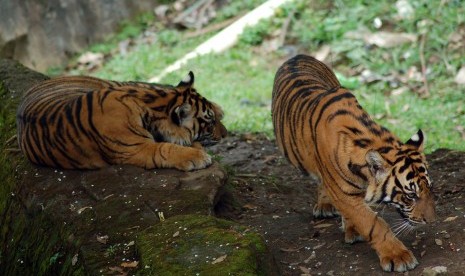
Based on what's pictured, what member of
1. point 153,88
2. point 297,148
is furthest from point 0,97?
point 297,148

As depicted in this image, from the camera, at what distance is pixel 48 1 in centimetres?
1144

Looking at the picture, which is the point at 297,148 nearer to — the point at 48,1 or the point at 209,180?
the point at 209,180

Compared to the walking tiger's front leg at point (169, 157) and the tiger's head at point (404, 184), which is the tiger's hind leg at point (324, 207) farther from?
the tiger's head at point (404, 184)

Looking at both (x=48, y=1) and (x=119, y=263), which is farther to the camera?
(x=48, y=1)

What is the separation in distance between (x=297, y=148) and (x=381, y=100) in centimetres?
383

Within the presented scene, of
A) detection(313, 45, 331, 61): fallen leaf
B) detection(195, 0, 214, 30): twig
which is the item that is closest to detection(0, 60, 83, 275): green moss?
detection(313, 45, 331, 61): fallen leaf

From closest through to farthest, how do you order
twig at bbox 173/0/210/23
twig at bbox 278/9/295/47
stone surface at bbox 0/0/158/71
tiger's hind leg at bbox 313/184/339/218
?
1. tiger's hind leg at bbox 313/184/339/218
2. twig at bbox 278/9/295/47
3. stone surface at bbox 0/0/158/71
4. twig at bbox 173/0/210/23

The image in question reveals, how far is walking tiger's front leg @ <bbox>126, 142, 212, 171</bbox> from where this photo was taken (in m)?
5.56

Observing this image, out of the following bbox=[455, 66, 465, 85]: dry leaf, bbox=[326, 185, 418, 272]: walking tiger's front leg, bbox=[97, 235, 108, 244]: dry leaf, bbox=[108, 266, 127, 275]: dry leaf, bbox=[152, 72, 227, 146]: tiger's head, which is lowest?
bbox=[455, 66, 465, 85]: dry leaf

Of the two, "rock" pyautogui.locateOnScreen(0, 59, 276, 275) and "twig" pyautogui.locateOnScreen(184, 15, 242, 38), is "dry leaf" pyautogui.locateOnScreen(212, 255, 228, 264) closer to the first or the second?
"rock" pyautogui.locateOnScreen(0, 59, 276, 275)

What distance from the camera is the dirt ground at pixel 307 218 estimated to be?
4605 millimetres

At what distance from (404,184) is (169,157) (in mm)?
1859

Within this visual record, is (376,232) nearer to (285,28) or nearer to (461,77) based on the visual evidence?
(461,77)

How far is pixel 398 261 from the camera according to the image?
14.4 feet
